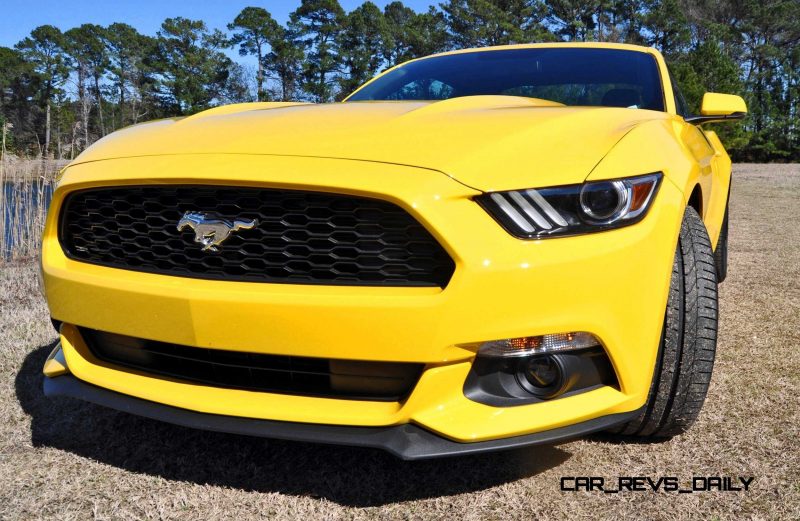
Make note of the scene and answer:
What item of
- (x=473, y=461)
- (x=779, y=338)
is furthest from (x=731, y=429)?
(x=779, y=338)

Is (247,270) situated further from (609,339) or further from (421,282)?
(609,339)

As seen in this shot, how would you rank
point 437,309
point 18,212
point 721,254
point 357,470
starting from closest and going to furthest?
1. point 437,309
2. point 357,470
3. point 721,254
4. point 18,212

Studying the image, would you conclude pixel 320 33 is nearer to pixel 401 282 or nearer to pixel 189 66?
pixel 189 66

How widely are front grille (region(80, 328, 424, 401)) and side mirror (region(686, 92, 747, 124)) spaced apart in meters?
2.03

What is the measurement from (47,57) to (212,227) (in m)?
59.9

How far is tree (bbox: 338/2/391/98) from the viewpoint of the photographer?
4544cm

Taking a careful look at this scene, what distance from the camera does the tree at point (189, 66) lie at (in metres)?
46.3

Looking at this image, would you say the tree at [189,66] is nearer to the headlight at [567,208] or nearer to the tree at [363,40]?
the tree at [363,40]

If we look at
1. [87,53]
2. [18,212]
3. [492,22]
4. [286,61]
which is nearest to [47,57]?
[87,53]

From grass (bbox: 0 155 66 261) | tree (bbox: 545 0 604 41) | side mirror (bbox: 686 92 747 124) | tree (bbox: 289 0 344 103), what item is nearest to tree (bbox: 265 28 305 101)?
tree (bbox: 289 0 344 103)

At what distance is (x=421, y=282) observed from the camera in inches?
54.6

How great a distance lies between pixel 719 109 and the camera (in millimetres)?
2662

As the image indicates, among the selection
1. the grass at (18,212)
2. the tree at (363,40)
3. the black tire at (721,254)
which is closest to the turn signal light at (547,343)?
the black tire at (721,254)

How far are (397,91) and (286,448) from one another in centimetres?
190
